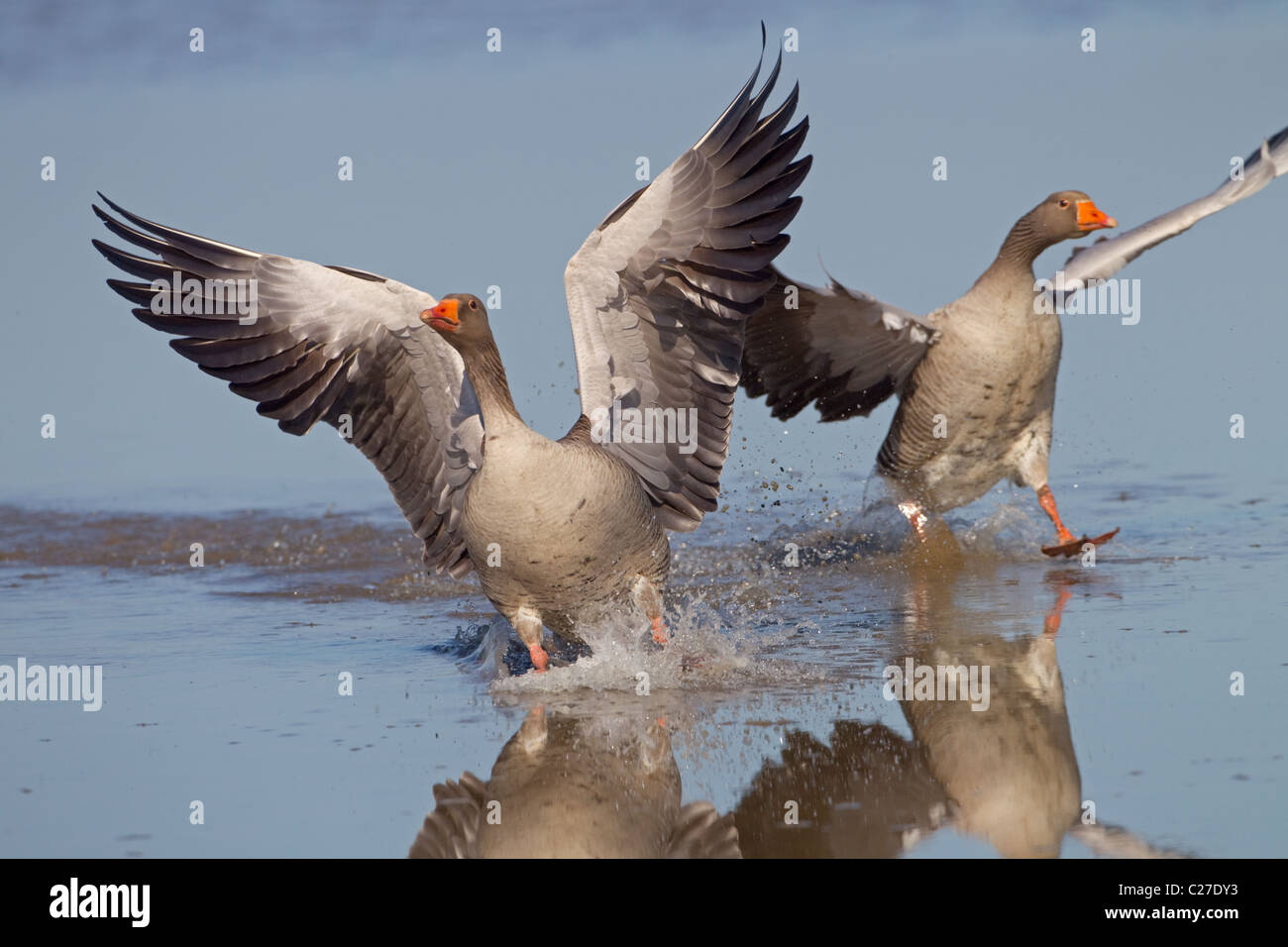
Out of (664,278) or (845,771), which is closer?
(845,771)

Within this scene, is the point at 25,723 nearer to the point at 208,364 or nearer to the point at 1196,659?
the point at 208,364

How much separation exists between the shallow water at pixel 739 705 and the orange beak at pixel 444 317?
1.44 m

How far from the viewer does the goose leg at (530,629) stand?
627 centimetres

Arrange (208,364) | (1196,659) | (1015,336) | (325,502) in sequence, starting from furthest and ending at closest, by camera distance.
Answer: (325,502), (1015,336), (208,364), (1196,659)

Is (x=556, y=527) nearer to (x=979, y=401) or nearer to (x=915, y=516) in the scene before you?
(x=979, y=401)

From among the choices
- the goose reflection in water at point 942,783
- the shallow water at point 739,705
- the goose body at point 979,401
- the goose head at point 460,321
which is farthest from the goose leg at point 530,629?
the goose body at point 979,401

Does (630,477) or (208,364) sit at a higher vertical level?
(208,364)

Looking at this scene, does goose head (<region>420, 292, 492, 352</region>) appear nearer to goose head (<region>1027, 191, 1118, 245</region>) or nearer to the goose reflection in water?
the goose reflection in water

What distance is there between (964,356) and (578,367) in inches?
127

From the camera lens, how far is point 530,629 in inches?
248

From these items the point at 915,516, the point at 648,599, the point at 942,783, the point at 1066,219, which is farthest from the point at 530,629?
the point at 1066,219

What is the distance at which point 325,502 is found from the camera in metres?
12.6

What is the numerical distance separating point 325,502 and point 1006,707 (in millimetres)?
8456

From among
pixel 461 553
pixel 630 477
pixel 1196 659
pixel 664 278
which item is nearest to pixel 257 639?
pixel 461 553
